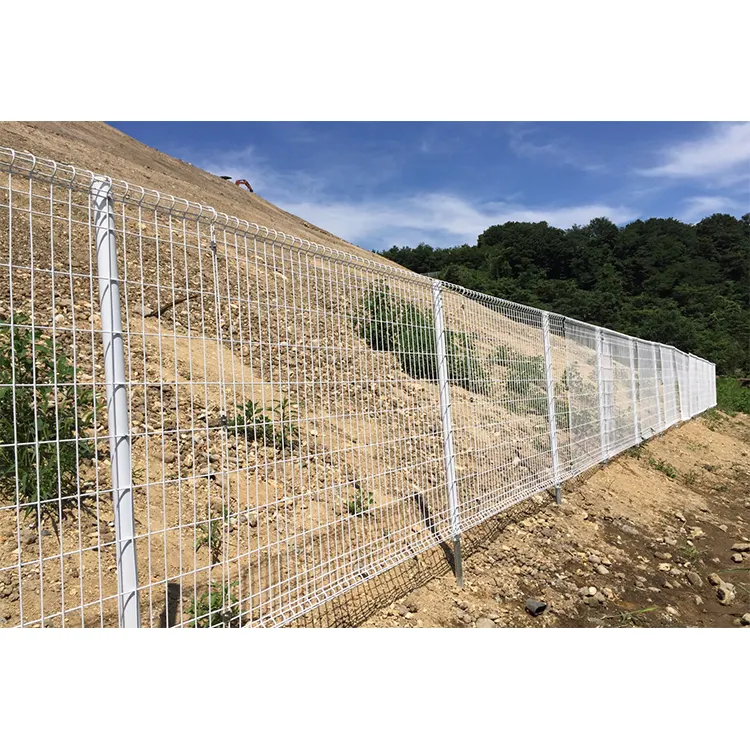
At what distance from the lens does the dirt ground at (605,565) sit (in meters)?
3.86

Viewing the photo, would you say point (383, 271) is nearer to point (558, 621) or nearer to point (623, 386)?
point (558, 621)

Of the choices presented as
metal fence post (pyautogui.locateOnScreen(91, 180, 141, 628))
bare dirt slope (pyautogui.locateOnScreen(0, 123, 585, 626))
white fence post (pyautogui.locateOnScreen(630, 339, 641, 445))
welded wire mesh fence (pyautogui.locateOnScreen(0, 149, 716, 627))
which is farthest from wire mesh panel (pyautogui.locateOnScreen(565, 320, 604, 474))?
metal fence post (pyautogui.locateOnScreen(91, 180, 141, 628))

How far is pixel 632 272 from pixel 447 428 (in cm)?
5910

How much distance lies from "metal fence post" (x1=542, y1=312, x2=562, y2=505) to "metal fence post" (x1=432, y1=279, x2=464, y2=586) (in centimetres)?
228

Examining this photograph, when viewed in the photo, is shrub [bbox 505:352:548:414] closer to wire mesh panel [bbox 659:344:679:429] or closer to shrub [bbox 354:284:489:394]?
shrub [bbox 354:284:489:394]

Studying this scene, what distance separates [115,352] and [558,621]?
3.44 metres

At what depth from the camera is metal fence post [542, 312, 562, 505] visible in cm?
599

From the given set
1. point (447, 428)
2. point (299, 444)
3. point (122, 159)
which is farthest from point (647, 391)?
point (122, 159)

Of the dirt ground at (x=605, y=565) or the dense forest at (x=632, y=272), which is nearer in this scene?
the dirt ground at (x=605, y=565)

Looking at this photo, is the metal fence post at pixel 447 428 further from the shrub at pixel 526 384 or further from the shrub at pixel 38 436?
the shrub at pixel 38 436

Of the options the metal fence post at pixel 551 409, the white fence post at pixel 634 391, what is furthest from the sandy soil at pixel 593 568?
the white fence post at pixel 634 391

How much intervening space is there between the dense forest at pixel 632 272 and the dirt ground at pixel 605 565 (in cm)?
3183

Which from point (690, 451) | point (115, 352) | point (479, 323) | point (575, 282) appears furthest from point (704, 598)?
point (575, 282)

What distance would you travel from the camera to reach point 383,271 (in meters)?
3.71
